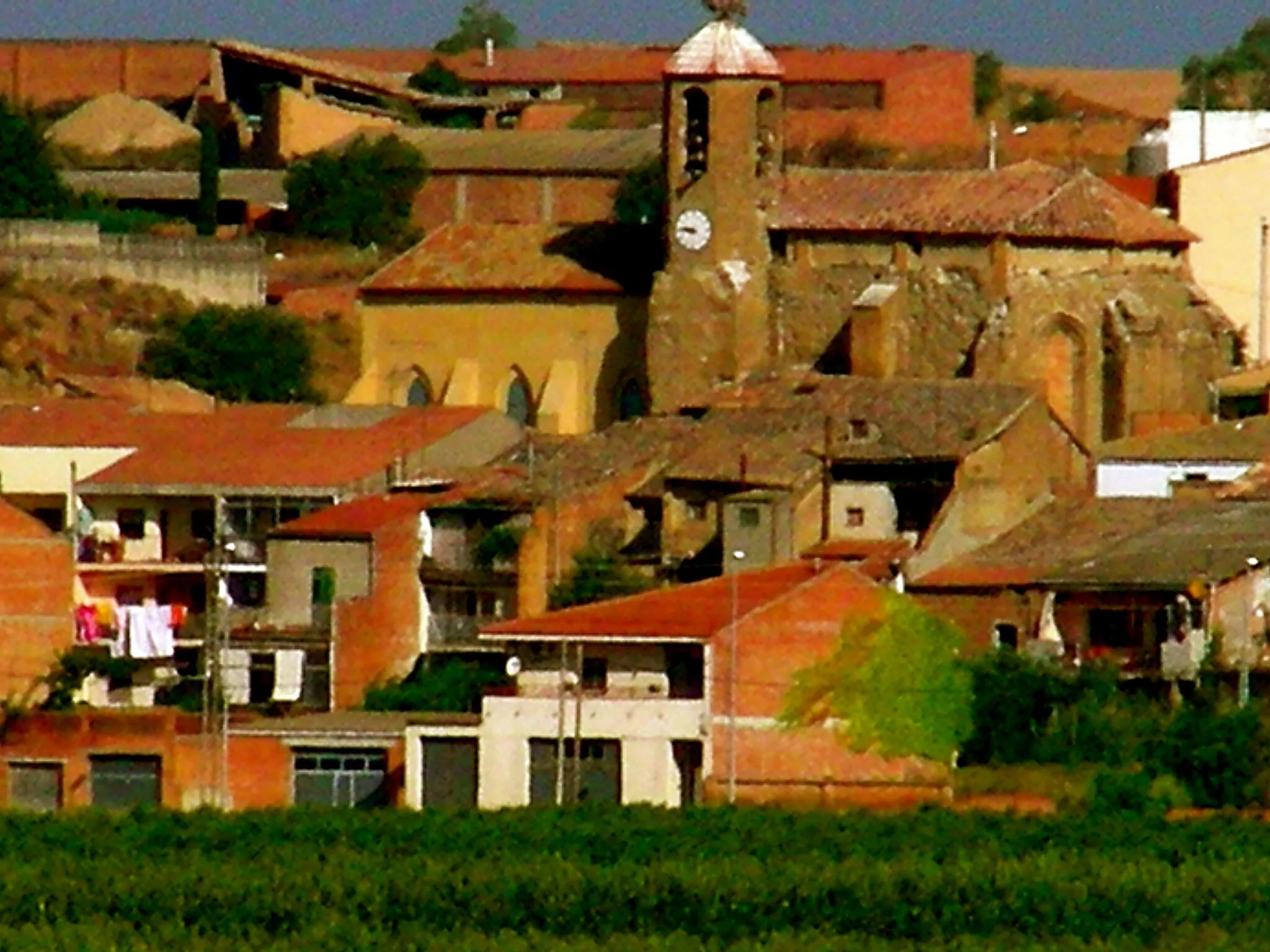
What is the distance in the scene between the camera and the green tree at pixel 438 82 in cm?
11781

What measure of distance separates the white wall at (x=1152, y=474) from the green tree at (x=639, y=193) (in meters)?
19.2

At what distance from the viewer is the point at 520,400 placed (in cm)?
8462

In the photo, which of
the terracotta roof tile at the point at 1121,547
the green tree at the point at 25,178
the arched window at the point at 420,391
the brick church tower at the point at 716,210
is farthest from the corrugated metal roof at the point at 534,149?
the terracotta roof tile at the point at 1121,547

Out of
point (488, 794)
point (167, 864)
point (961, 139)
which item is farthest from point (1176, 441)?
point (961, 139)

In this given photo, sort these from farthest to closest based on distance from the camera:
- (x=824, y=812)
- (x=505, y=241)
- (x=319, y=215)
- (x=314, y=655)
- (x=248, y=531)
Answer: (x=319, y=215)
(x=505, y=241)
(x=248, y=531)
(x=314, y=655)
(x=824, y=812)

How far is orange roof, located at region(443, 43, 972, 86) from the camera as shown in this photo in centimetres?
11431

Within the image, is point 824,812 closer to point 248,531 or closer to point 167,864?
point 167,864

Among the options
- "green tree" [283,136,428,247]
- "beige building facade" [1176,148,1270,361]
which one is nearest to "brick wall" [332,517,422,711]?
"beige building facade" [1176,148,1270,361]

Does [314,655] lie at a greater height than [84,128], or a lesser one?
lesser

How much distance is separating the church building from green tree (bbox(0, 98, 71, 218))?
16739 mm

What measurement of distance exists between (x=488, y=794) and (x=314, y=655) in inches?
256

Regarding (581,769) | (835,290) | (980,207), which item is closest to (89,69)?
(835,290)

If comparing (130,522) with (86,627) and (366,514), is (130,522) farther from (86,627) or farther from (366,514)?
(366,514)

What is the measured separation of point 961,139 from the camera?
363 ft
